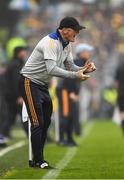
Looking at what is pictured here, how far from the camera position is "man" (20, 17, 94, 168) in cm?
1187

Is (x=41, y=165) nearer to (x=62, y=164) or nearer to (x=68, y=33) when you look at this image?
(x=62, y=164)

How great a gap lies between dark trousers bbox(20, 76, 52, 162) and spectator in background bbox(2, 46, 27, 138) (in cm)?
603

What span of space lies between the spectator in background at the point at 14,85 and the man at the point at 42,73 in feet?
19.7

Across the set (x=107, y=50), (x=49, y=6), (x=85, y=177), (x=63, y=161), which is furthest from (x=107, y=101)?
(x=85, y=177)

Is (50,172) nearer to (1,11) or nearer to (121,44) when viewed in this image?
(1,11)

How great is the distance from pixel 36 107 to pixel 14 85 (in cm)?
756

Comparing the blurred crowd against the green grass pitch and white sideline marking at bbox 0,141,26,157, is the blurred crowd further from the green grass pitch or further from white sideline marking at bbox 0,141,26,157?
the green grass pitch

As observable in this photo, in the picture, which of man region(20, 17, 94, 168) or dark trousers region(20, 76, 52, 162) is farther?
dark trousers region(20, 76, 52, 162)

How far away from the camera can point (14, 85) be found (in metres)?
19.7

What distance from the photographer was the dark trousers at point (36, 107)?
39.9 ft

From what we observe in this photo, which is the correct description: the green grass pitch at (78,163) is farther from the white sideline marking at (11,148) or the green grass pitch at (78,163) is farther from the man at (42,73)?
the man at (42,73)

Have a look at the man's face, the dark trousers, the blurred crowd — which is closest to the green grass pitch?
the dark trousers

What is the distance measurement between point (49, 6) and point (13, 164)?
2996 centimetres

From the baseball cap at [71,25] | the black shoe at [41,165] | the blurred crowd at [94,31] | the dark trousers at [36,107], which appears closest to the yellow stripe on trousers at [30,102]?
the dark trousers at [36,107]
